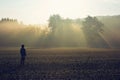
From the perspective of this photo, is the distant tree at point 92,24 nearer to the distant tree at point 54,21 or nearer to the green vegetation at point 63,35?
the green vegetation at point 63,35

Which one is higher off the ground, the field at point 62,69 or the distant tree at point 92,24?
the distant tree at point 92,24

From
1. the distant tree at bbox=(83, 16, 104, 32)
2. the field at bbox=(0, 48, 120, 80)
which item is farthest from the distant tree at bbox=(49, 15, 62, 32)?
the field at bbox=(0, 48, 120, 80)

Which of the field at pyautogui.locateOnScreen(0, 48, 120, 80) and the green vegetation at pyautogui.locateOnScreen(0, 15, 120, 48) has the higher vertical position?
the green vegetation at pyautogui.locateOnScreen(0, 15, 120, 48)

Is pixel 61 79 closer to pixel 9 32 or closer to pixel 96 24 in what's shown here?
pixel 96 24

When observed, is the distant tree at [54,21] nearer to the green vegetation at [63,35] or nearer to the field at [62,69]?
the green vegetation at [63,35]

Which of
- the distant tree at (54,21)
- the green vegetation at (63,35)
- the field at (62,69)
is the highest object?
the distant tree at (54,21)

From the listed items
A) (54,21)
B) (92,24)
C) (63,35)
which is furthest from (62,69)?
(54,21)

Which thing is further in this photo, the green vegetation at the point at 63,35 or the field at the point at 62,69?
the green vegetation at the point at 63,35

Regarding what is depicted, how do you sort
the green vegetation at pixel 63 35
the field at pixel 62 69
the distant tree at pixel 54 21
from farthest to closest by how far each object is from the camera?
the distant tree at pixel 54 21
the green vegetation at pixel 63 35
the field at pixel 62 69

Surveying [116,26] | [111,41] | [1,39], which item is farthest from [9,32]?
[116,26]

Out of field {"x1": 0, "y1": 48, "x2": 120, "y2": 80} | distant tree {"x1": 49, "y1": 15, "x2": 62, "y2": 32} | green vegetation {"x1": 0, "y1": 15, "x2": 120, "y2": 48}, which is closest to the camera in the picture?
field {"x1": 0, "y1": 48, "x2": 120, "y2": 80}

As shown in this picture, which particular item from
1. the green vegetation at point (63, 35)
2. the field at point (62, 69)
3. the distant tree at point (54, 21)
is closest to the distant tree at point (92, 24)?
the green vegetation at point (63, 35)

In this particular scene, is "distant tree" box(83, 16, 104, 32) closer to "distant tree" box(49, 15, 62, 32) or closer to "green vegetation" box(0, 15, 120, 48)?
"green vegetation" box(0, 15, 120, 48)

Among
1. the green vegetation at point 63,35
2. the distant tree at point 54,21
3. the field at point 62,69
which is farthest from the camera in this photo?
the distant tree at point 54,21
